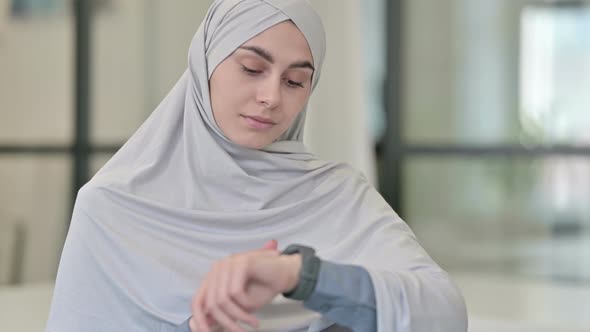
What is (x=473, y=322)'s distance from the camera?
282cm

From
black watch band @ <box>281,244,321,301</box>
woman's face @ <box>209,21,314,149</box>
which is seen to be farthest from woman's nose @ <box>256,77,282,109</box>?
black watch band @ <box>281,244,321,301</box>

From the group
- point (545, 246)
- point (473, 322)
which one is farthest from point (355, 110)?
point (473, 322)

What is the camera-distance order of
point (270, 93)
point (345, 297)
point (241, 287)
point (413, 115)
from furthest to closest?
point (413, 115) → point (270, 93) → point (345, 297) → point (241, 287)

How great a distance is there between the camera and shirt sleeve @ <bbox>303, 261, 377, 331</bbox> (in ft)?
3.96

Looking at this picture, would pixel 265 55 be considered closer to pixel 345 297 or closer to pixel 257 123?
pixel 257 123

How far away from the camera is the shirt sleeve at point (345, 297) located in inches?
47.6

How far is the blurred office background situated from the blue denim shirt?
2.88 metres

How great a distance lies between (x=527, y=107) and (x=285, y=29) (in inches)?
139

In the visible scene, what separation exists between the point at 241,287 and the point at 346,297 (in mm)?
166

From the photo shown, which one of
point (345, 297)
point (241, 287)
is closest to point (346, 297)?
point (345, 297)

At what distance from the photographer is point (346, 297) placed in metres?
1.23

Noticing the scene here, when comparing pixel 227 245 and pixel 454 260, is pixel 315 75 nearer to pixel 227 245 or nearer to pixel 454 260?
pixel 227 245

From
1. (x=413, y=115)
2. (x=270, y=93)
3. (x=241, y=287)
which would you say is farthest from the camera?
(x=413, y=115)

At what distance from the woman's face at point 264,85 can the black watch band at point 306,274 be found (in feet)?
0.99
